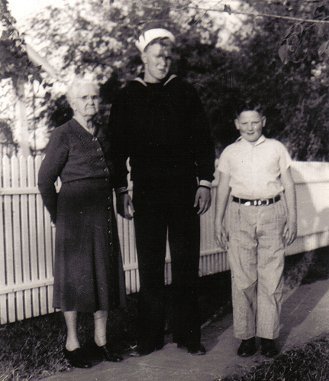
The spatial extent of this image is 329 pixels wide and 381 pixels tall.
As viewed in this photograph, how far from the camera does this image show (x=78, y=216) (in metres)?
4.29

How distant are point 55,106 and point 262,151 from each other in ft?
11.5

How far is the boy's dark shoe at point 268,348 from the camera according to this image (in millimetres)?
4680

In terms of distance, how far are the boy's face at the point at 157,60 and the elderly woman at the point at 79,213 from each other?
0.51 m

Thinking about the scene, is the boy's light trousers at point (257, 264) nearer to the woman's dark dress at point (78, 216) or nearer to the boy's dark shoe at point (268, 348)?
the boy's dark shoe at point (268, 348)

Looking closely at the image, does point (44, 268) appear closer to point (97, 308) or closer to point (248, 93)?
point (97, 308)

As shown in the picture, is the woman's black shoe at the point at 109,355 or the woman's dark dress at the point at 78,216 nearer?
the woman's dark dress at the point at 78,216

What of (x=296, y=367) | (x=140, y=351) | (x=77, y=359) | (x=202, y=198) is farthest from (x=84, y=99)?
(x=296, y=367)

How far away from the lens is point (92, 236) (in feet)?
14.2

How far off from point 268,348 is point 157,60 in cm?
217

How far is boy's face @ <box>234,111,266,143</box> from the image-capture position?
4.70 meters

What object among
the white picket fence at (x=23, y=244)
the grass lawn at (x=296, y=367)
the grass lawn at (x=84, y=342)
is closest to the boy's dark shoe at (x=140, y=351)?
the grass lawn at (x=84, y=342)

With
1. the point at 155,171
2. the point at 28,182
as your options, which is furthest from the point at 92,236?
the point at 28,182

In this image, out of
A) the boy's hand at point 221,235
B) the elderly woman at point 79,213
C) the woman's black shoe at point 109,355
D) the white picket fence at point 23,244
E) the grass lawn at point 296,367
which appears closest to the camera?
the grass lawn at point 296,367

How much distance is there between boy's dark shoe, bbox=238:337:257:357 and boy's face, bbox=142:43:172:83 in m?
1.98
